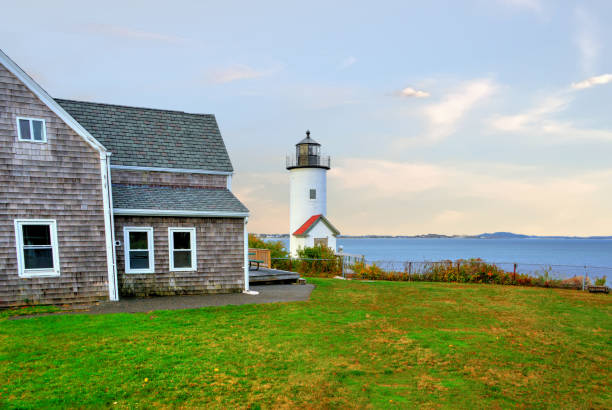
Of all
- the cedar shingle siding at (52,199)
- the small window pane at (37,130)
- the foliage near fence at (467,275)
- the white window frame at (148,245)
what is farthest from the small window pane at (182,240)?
the foliage near fence at (467,275)

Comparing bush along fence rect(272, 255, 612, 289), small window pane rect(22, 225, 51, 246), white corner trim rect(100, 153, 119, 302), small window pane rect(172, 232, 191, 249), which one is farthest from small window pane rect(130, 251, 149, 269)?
bush along fence rect(272, 255, 612, 289)

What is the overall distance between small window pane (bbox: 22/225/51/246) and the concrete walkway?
8.10 ft

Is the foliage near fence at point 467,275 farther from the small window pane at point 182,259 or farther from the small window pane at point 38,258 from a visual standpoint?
the small window pane at point 38,258

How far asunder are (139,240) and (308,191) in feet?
62.4

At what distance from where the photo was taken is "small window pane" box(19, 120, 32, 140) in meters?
10.6

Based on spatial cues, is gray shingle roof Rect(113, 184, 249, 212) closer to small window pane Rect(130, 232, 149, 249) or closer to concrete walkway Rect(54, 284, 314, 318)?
small window pane Rect(130, 232, 149, 249)

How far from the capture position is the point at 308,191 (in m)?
30.2

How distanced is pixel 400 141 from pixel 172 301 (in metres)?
19.9

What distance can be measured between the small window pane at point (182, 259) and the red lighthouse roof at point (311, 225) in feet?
53.2

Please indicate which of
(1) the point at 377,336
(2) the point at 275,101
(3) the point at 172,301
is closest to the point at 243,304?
(3) the point at 172,301

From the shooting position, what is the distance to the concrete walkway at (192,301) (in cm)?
1049

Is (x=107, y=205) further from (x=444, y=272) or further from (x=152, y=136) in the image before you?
(x=444, y=272)

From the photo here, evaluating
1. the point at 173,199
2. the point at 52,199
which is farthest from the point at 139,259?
the point at 52,199

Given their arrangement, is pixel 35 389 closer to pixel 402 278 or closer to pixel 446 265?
pixel 402 278
